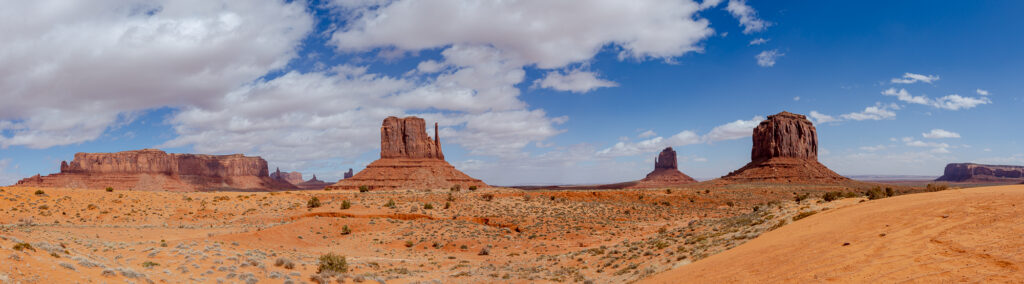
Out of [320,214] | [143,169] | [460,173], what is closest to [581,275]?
[320,214]

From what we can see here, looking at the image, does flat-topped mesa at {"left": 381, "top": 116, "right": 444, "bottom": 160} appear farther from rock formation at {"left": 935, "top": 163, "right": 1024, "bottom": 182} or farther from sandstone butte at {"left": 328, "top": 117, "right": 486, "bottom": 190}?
rock formation at {"left": 935, "top": 163, "right": 1024, "bottom": 182}

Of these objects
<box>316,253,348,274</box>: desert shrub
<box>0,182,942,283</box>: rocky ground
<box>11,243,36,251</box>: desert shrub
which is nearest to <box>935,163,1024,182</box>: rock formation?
<box>0,182,942,283</box>: rocky ground

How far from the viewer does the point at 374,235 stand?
3328cm

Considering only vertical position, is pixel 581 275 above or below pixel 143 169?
below

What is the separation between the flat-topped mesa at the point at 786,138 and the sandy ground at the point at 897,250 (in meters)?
96.4

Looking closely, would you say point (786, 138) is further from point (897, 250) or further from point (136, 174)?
point (136, 174)

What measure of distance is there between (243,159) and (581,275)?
677 feet

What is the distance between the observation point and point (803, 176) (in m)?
85.6

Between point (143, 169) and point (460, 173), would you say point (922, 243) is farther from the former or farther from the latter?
point (143, 169)

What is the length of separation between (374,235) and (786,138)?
9486 cm

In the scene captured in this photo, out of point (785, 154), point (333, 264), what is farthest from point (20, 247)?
point (785, 154)

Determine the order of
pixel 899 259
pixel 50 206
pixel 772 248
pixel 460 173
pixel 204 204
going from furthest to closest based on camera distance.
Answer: pixel 460 173, pixel 204 204, pixel 50 206, pixel 772 248, pixel 899 259

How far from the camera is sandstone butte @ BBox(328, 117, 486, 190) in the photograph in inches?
3450

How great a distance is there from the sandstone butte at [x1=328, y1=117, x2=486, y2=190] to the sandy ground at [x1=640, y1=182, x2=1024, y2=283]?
75.3 meters
